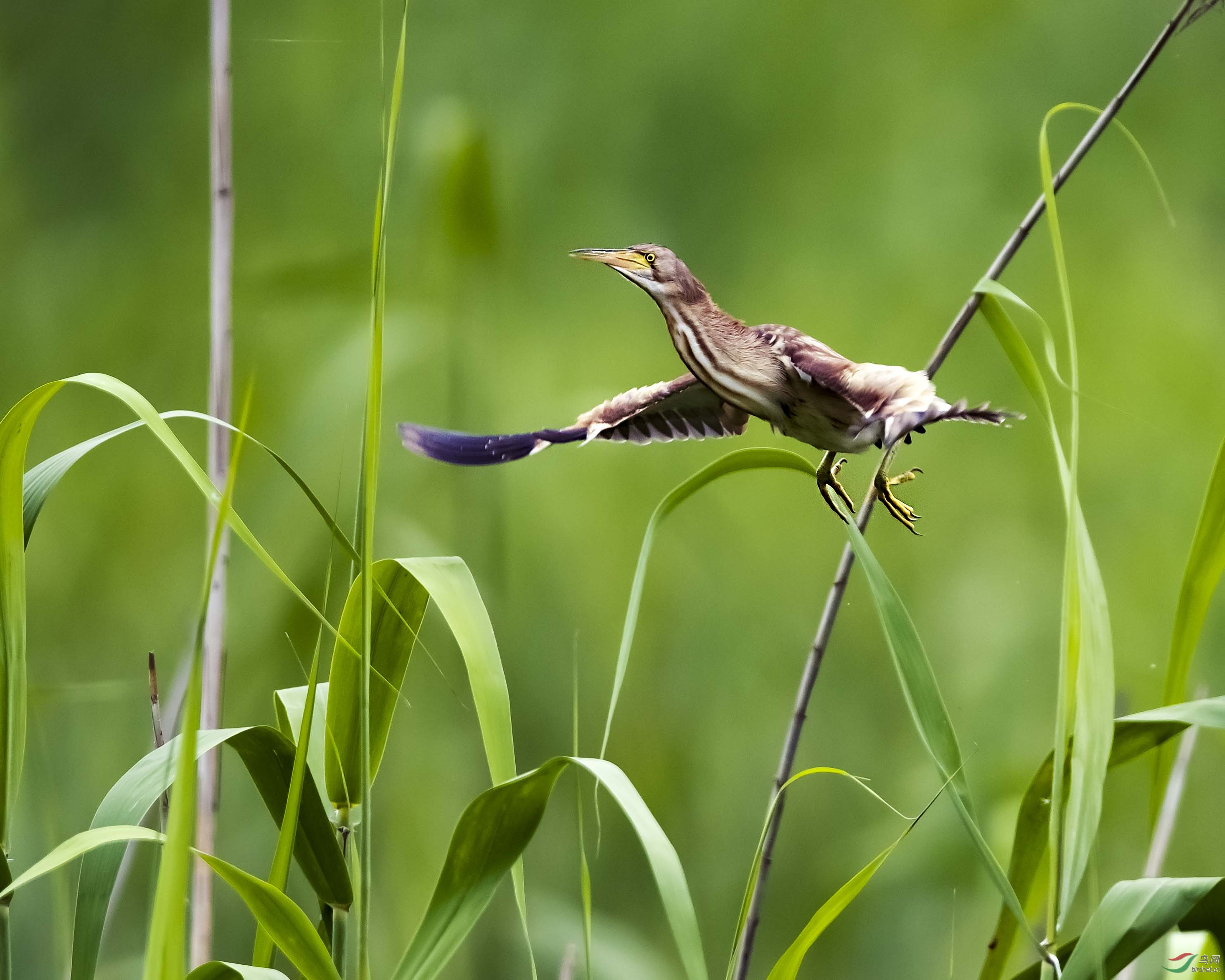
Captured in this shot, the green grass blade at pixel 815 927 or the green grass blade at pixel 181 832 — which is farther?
the green grass blade at pixel 815 927

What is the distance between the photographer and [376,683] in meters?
0.53

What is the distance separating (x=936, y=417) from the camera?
0.43 m

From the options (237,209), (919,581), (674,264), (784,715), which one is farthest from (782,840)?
(237,209)

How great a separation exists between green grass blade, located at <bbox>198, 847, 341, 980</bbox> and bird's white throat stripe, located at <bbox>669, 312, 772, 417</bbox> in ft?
1.13

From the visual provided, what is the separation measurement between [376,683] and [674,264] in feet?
1.02

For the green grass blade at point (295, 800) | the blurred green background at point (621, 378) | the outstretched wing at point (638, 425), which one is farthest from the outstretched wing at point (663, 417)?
the green grass blade at point (295, 800)

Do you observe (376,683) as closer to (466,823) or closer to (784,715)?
(466,823)

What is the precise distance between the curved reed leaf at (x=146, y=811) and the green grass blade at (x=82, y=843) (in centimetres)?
4

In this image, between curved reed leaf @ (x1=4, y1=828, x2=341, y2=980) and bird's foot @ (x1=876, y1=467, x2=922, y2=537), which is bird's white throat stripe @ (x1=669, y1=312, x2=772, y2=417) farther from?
curved reed leaf @ (x1=4, y1=828, x2=341, y2=980)

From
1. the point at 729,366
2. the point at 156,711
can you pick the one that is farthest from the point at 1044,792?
the point at 156,711

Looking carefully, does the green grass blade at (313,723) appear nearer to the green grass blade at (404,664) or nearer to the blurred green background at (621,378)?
the green grass blade at (404,664)

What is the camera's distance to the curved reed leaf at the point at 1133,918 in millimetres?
425

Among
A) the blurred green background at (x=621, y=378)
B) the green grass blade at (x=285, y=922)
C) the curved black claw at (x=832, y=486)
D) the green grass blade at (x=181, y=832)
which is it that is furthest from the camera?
the blurred green background at (x=621, y=378)

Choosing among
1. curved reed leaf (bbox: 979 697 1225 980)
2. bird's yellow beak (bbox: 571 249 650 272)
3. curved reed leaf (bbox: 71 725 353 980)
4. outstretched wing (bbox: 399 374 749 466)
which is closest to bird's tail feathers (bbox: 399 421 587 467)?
outstretched wing (bbox: 399 374 749 466)
